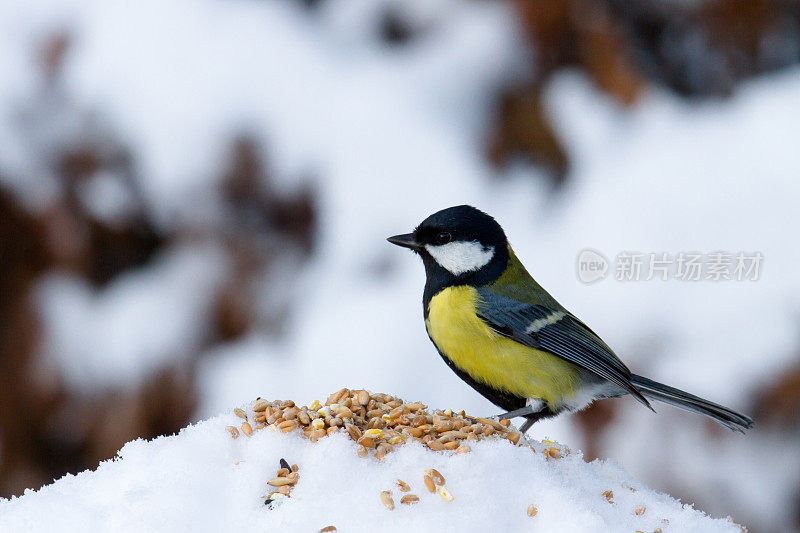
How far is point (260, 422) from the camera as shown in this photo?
113 centimetres

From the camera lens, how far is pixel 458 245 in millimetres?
1508

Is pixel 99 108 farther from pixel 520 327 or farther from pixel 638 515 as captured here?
pixel 638 515

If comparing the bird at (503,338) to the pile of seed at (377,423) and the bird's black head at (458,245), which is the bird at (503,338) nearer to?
the bird's black head at (458,245)

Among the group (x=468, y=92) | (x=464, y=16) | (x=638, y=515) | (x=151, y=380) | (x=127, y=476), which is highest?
(x=464, y=16)

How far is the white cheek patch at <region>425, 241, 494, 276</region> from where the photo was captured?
150 cm

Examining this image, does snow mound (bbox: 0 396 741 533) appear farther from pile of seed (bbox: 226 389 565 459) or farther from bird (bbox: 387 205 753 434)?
bird (bbox: 387 205 753 434)

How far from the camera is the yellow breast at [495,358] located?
1433 mm

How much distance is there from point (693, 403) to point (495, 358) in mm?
430

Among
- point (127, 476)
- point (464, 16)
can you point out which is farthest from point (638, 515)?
point (464, 16)

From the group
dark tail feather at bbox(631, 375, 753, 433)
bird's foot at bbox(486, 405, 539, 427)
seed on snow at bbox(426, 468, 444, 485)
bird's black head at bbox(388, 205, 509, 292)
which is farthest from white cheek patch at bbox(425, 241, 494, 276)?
seed on snow at bbox(426, 468, 444, 485)

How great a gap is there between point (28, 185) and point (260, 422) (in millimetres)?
1318

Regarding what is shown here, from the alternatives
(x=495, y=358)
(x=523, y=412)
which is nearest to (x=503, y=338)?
(x=495, y=358)

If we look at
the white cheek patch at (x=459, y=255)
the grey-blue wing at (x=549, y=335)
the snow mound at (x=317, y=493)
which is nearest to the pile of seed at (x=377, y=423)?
the snow mound at (x=317, y=493)

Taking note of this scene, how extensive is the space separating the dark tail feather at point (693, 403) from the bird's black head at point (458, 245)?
389mm
